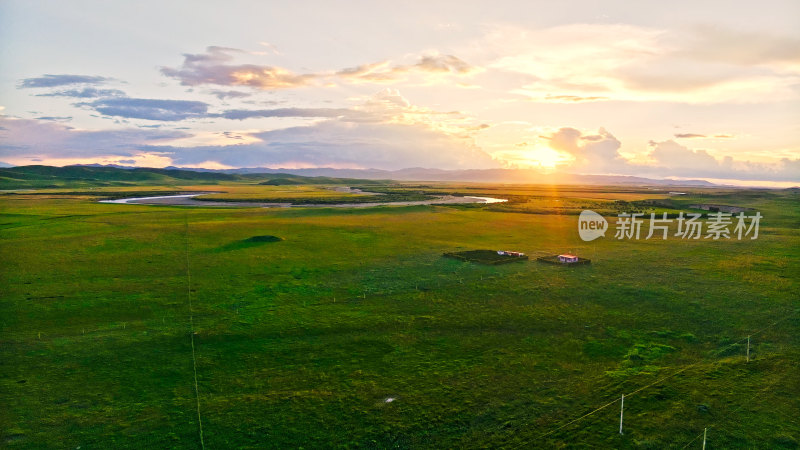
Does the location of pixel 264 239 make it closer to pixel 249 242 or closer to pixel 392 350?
pixel 249 242

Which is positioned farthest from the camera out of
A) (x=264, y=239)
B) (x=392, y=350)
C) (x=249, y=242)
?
(x=264, y=239)

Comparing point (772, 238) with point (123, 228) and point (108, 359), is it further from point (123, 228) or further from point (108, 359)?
point (123, 228)

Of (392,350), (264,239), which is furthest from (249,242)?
(392,350)

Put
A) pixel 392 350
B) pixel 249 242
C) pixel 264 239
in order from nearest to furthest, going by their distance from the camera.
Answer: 1. pixel 392 350
2. pixel 249 242
3. pixel 264 239

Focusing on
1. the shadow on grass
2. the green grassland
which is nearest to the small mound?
the shadow on grass

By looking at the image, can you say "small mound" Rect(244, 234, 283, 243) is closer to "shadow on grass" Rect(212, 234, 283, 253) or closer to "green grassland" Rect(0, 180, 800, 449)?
"shadow on grass" Rect(212, 234, 283, 253)

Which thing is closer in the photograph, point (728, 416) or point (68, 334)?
point (728, 416)

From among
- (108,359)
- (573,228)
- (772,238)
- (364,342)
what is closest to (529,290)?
(364,342)

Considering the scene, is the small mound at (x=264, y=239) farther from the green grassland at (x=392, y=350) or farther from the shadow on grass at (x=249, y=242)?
the green grassland at (x=392, y=350)
